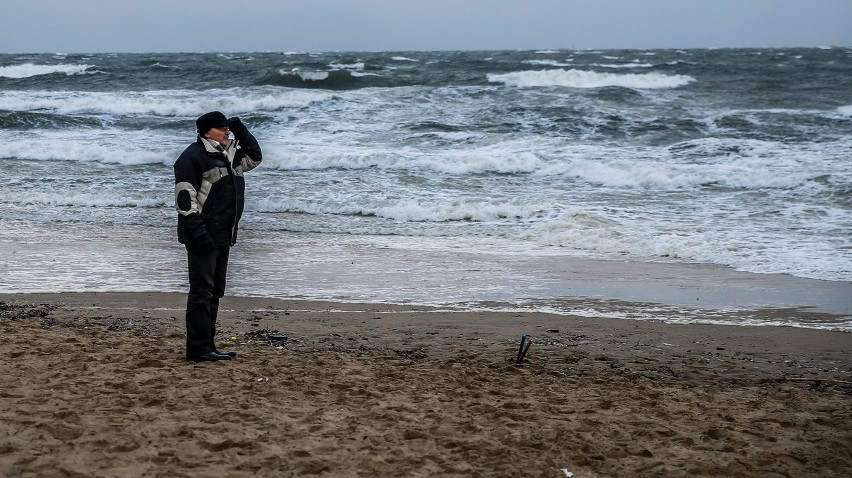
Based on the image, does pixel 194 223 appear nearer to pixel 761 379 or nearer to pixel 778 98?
pixel 761 379

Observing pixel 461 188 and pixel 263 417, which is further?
pixel 461 188

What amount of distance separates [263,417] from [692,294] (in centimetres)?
511

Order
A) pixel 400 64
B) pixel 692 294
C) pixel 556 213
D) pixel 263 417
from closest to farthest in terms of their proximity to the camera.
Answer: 1. pixel 263 417
2. pixel 692 294
3. pixel 556 213
4. pixel 400 64

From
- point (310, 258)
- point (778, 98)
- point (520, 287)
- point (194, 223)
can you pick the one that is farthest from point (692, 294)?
point (778, 98)

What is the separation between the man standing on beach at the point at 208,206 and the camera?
5.57m

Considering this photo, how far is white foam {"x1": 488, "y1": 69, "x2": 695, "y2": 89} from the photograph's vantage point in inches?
1382

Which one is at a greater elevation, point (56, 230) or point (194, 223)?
point (194, 223)

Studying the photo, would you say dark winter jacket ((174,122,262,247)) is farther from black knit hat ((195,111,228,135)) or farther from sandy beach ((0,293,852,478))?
sandy beach ((0,293,852,478))

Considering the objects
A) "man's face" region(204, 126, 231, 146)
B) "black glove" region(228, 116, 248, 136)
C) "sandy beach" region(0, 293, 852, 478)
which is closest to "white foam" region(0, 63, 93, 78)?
"sandy beach" region(0, 293, 852, 478)

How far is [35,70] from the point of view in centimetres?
4331

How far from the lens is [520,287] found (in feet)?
28.6

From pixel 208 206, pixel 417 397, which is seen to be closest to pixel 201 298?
pixel 208 206

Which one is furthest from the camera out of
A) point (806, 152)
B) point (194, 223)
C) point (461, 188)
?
point (806, 152)

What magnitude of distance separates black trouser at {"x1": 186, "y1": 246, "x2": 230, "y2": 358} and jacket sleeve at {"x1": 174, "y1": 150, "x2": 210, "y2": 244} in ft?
0.55
